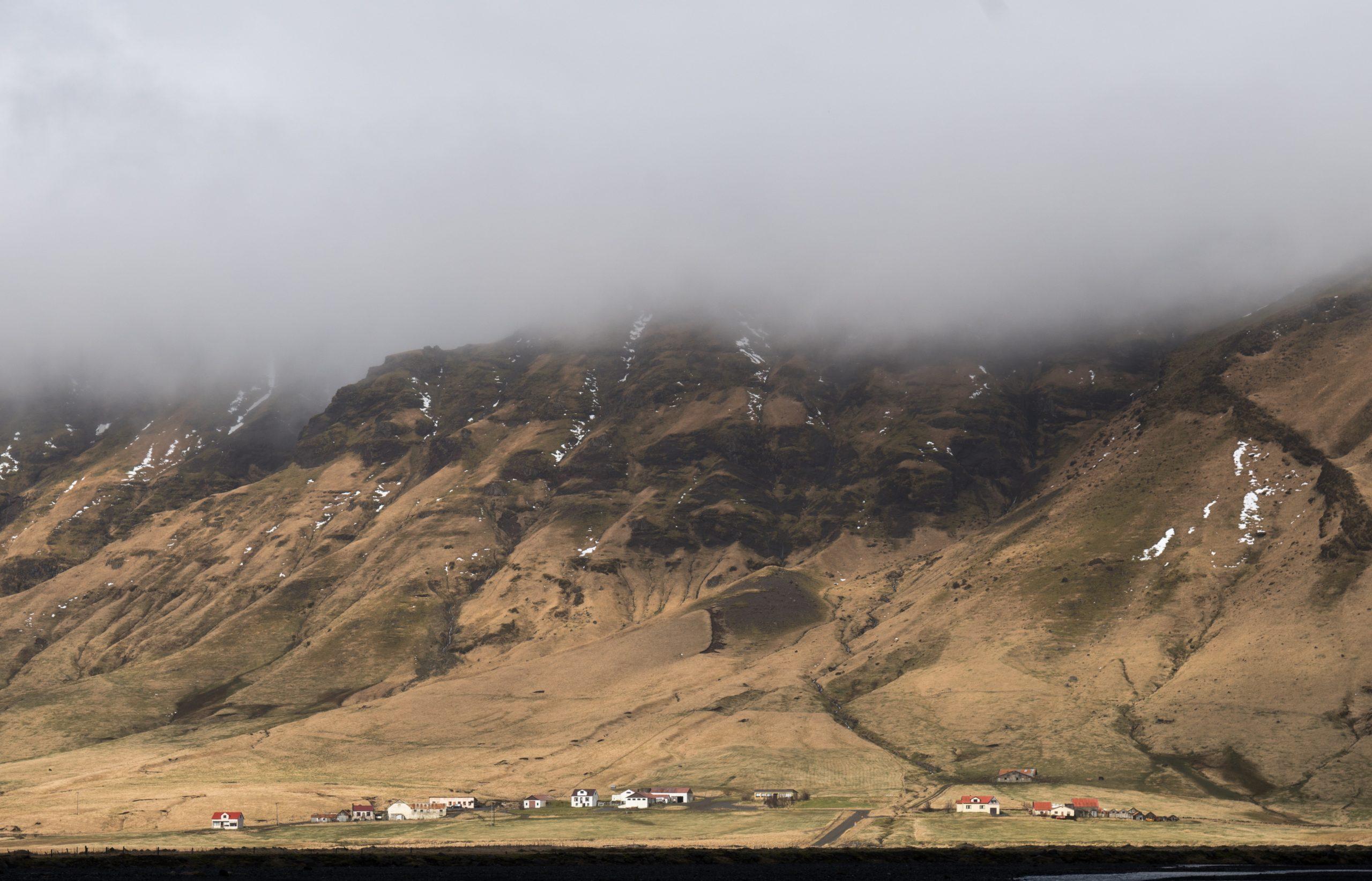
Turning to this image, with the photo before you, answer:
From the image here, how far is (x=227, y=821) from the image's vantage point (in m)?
191

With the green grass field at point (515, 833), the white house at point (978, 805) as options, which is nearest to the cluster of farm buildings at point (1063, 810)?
the white house at point (978, 805)

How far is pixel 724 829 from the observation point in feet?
574

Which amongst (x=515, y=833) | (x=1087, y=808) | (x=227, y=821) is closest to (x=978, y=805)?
(x=1087, y=808)

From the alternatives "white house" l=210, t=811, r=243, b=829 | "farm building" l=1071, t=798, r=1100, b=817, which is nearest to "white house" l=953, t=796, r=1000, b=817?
"farm building" l=1071, t=798, r=1100, b=817

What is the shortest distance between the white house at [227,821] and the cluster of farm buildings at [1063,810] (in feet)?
364

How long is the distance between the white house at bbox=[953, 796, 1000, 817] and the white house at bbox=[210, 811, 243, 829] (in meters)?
111

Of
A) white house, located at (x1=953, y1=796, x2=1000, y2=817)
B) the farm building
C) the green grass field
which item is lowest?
the farm building

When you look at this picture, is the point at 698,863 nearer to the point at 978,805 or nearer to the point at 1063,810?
the point at 978,805

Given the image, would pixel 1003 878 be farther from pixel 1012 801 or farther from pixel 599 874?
pixel 1012 801

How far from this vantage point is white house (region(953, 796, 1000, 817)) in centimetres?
18532

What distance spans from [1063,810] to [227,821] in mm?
127477

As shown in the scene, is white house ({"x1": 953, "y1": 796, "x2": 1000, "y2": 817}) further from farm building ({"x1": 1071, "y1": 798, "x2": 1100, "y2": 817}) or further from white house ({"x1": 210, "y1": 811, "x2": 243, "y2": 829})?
white house ({"x1": 210, "y1": 811, "x2": 243, "y2": 829})

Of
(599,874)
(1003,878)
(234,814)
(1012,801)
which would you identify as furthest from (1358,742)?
(234,814)

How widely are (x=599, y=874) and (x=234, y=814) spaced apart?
82413 mm
